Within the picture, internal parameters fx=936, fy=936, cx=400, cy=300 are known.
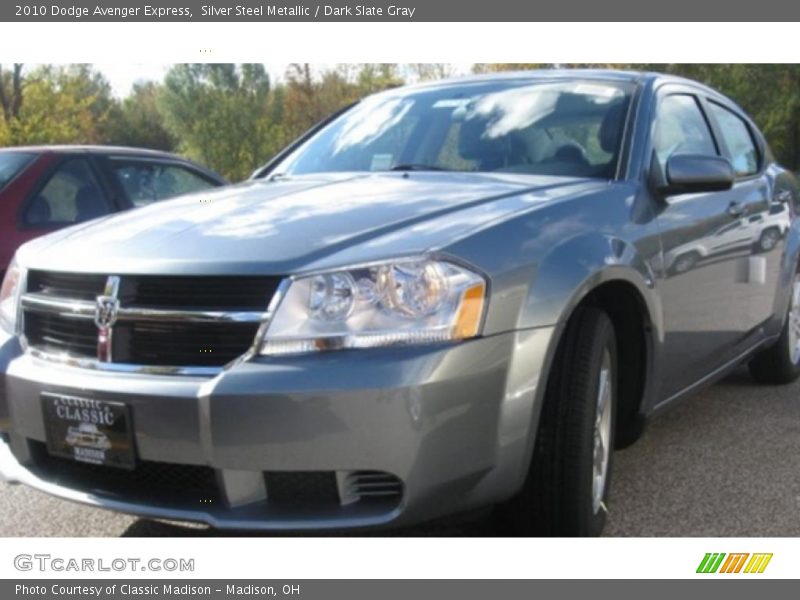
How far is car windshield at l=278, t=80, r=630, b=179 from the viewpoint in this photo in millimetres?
3521

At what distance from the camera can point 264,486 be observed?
241 cm

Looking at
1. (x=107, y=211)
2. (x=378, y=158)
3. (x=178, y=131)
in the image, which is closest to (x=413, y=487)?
(x=378, y=158)

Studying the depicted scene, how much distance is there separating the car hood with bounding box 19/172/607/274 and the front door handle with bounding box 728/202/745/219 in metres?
1.14

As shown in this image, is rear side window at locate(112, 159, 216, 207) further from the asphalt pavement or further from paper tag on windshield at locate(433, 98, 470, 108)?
the asphalt pavement

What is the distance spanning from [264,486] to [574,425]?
90 centimetres

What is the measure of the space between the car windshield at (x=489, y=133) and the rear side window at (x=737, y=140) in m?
1.03

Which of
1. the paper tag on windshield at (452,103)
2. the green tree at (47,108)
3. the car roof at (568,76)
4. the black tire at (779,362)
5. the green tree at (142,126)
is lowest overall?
the green tree at (142,126)

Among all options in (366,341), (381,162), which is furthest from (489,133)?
(366,341)

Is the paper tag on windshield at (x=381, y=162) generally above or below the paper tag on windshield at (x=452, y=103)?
below

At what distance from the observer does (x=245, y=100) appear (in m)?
36.4

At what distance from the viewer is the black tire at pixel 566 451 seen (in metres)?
2.69

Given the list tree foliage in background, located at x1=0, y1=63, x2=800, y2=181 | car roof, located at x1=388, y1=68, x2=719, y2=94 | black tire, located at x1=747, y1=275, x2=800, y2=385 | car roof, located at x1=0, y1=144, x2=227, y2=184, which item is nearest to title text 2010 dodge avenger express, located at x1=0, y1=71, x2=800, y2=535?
car roof, located at x1=388, y1=68, x2=719, y2=94

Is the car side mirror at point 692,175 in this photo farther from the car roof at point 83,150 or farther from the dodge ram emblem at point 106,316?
the car roof at point 83,150

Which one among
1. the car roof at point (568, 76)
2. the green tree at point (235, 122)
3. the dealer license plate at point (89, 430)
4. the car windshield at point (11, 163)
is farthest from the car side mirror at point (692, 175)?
the green tree at point (235, 122)
